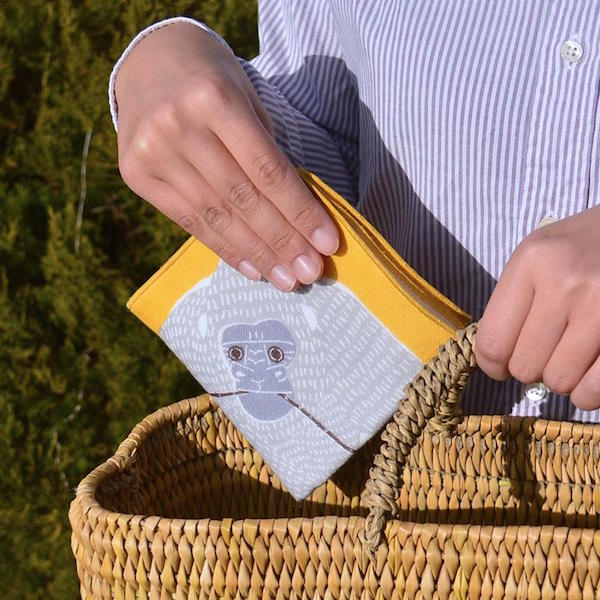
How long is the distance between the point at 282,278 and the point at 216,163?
0.46 ft

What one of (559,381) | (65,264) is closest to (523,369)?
(559,381)

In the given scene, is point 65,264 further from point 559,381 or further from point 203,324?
point 559,381

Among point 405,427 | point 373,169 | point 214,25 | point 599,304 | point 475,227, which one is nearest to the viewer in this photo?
point 599,304

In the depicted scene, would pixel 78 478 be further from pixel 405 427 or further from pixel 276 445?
pixel 405 427

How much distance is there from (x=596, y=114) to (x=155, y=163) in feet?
1.42

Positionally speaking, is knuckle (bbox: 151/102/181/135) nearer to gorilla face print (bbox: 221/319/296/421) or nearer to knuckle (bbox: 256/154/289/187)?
knuckle (bbox: 256/154/289/187)

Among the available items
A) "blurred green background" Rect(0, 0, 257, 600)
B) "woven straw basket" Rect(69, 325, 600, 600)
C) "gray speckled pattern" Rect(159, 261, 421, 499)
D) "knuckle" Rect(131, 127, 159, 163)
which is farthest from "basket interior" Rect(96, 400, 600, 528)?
"blurred green background" Rect(0, 0, 257, 600)

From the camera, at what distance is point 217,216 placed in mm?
901

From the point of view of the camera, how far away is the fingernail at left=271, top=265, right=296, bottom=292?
0.94 meters

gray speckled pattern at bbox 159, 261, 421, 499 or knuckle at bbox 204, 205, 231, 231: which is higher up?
knuckle at bbox 204, 205, 231, 231

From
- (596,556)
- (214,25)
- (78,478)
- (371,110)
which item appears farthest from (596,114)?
(78,478)

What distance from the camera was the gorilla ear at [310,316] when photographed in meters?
0.97

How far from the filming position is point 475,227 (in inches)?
40.7

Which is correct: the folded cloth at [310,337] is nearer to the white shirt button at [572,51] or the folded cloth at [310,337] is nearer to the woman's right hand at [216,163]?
the woman's right hand at [216,163]
